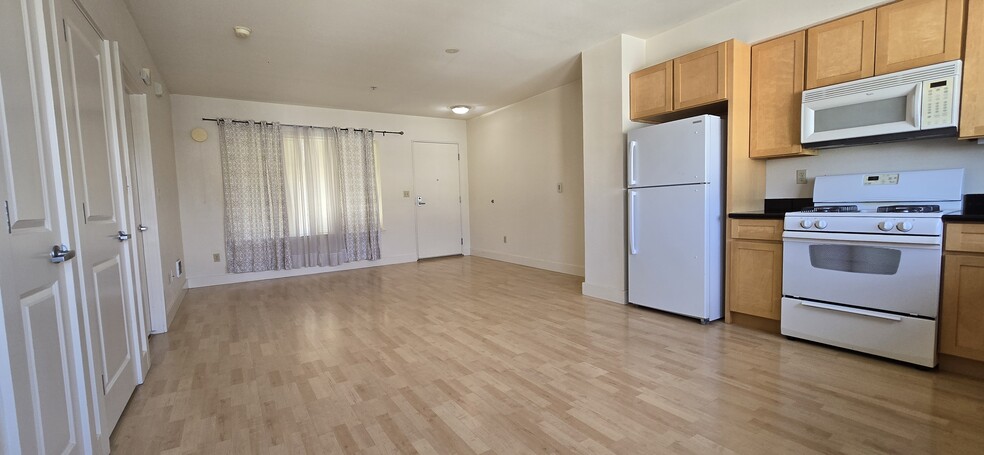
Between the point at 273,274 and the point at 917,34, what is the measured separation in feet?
→ 22.2

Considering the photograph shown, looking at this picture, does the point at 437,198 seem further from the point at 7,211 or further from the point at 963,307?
the point at 963,307

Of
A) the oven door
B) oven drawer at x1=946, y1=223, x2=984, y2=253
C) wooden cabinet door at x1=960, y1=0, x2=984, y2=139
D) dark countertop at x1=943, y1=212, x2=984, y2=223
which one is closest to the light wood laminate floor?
the oven door

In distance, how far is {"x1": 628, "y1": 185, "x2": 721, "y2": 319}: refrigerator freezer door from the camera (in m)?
3.15

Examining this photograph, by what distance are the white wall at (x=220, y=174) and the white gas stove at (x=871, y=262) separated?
5.36m

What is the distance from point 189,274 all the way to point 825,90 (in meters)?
6.78

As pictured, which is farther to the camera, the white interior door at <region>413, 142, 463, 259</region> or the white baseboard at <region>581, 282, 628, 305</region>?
the white interior door at <region>413, 142, 463, 259</region>

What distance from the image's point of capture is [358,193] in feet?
20.3

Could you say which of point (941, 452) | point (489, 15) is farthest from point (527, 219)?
point (941, 452)

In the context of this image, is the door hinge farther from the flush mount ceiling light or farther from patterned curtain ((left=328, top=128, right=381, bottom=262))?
patterned curtain ((left=328, top=128, right=381, bottom=262))

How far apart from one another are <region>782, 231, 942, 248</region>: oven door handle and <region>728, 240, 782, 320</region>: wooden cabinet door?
6.6 inches

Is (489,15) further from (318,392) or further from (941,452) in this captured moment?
(941,452)

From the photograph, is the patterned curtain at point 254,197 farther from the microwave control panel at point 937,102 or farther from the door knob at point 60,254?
the microwave control panel at point 937,102

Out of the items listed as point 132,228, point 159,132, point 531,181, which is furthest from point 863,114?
point 159,132

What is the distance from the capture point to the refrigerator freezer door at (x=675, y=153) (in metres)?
3.09
